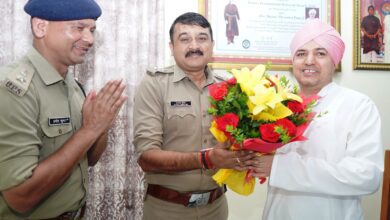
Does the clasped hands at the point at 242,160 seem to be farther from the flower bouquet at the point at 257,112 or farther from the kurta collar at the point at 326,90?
the kurta collar at the point at 326,90

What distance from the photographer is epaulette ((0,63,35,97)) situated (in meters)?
1.20

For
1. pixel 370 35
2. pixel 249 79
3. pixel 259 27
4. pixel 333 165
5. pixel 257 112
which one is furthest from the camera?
pixel 370 35

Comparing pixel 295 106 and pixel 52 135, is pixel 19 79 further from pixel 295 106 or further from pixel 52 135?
pixel 295 106

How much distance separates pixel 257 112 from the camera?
48.0 inches

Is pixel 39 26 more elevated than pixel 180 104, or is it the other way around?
pixel 39 26

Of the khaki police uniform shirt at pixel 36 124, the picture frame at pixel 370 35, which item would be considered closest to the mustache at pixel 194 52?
the khaki police uniform shirt at pixel 36 124

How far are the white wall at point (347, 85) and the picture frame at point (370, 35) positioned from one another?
4 centimetres

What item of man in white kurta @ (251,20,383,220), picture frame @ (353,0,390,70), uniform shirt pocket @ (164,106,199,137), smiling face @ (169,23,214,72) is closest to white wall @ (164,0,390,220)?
picture frame @ (353,0,390,70)

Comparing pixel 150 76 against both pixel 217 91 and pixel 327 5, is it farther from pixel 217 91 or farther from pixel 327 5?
pixel 327 5

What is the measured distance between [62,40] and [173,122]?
70 centimetres

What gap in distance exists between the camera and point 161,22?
2404 mm

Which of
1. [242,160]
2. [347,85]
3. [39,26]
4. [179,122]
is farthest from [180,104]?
[347,85]

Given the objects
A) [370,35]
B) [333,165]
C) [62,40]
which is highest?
[370,35]

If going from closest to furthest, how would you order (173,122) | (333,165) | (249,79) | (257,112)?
(257,112) < (249,79) < (333,165) < (173,122)
